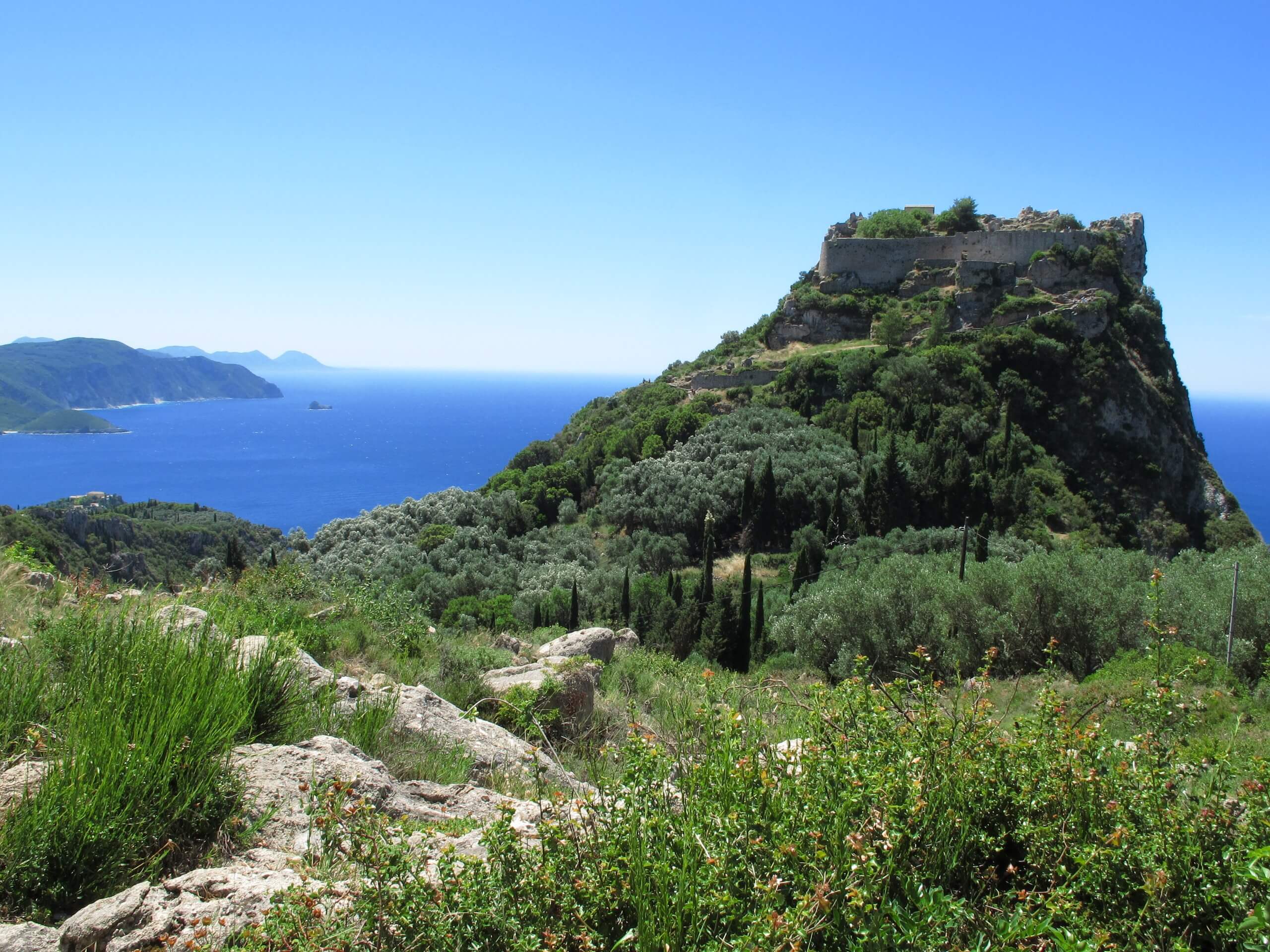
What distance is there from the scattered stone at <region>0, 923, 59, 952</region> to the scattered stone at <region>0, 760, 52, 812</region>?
0.46 m

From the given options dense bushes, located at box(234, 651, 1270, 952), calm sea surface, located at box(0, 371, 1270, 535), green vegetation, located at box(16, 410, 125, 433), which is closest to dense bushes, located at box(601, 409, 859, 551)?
dense bushes, located at box(234, 651, 1270, 952)

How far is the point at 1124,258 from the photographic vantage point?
5050cm

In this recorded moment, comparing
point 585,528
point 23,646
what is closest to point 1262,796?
point 23,646

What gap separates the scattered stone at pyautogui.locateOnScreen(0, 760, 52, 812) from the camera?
2.62 m

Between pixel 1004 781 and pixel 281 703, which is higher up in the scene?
pixel 1004 781

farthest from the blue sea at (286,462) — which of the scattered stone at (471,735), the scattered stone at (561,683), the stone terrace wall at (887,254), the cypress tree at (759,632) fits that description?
the scattered stone at (471,735)

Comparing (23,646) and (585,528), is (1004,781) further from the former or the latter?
(585,528)

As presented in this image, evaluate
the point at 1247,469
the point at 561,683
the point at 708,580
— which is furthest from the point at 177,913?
the point at 1247,469

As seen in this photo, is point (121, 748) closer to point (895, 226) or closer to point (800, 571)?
point (800, 571)

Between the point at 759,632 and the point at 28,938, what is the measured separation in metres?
22.9

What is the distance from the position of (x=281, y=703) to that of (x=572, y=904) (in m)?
2.60

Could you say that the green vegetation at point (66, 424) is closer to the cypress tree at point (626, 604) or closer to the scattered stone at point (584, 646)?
the cypress tree at point (626, 604)

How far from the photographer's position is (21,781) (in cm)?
287

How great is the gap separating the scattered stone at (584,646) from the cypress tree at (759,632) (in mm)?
15029
